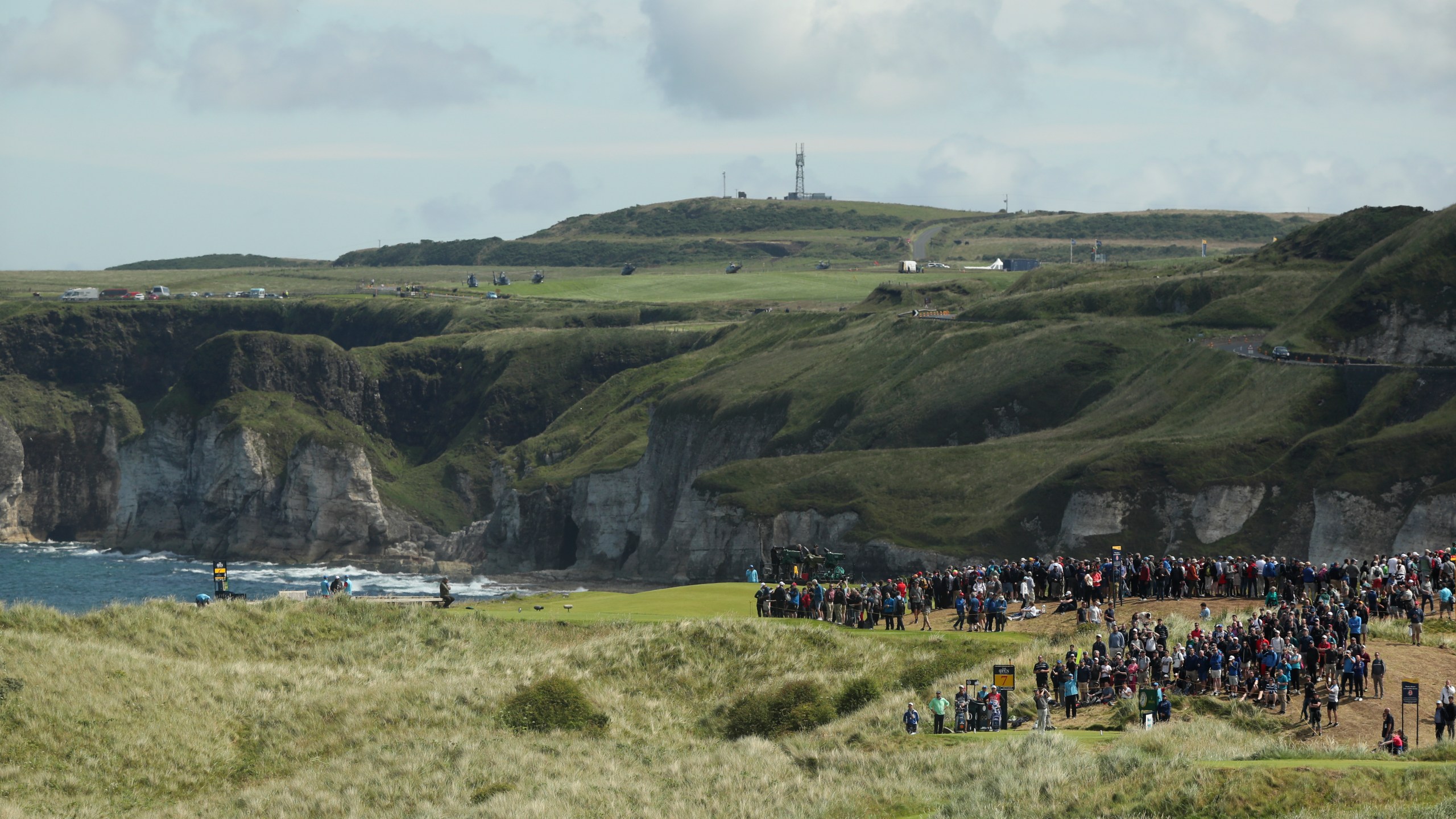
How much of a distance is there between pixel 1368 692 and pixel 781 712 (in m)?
16.3

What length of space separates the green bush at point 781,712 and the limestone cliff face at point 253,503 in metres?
129

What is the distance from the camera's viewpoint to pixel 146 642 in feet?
176

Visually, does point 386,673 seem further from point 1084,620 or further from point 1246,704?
point 1246,704

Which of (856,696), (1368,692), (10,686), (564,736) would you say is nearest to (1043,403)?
(856,696)

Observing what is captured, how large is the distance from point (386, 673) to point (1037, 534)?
5730 centimetres

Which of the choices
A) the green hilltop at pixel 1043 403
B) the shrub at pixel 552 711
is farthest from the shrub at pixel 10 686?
the green hilltop at pixel 1043 403

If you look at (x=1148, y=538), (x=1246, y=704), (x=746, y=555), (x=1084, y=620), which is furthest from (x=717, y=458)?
(x=1246, y=704)

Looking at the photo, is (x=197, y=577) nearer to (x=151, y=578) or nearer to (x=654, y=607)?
(x=151, y=578)

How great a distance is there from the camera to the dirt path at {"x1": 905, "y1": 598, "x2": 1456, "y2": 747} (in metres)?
40.5

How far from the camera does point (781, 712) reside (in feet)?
160

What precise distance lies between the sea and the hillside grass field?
240ft

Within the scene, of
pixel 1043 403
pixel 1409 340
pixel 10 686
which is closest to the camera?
pixel 10 686

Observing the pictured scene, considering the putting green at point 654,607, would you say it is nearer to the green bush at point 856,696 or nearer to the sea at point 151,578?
the green bush at point 856,696

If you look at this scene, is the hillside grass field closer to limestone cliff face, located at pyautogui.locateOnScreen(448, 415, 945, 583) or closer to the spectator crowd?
the spectator crowd
